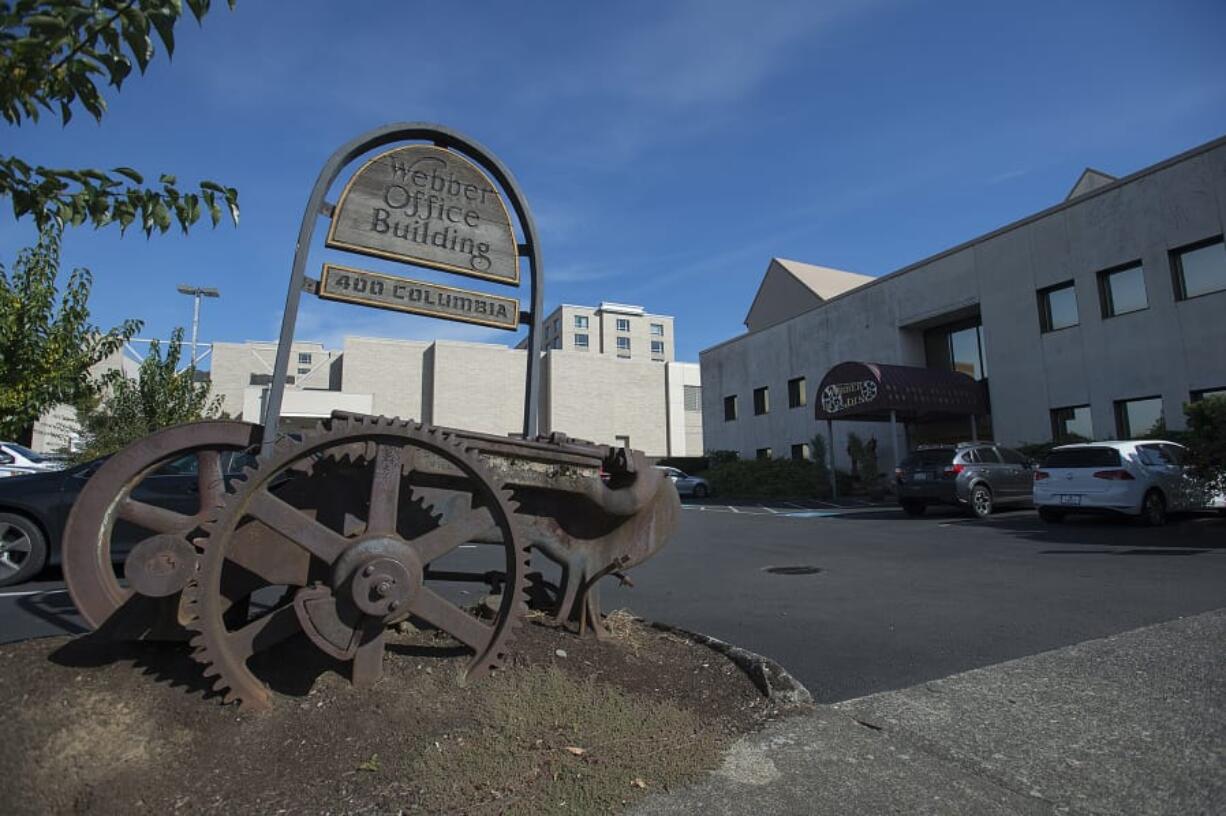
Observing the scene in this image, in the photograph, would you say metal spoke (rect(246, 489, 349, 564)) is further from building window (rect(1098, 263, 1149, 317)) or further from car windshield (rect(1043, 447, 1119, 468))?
building window (rect(1098, 263, 1149, 317))

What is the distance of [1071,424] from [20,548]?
22.5m

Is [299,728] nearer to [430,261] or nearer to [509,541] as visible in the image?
[509,541]

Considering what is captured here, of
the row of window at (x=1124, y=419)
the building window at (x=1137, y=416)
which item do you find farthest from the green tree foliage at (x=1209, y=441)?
the building window at (x=1137, y=416)

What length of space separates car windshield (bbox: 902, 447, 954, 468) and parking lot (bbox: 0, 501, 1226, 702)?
3.53 m

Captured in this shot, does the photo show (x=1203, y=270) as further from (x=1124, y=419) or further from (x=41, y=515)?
(x=41, y=515)

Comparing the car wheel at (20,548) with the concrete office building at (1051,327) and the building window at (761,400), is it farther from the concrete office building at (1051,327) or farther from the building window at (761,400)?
the building window at (761,400)

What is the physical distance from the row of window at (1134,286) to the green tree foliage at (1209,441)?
6538 mm

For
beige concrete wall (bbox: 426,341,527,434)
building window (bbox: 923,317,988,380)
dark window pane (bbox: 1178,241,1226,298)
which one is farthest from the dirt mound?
beige concrete wall (bbox: 426,341,527,434)

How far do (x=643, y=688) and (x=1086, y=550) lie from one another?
872 cm

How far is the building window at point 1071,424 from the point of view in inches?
718

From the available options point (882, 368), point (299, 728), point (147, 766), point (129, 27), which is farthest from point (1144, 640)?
point (882, 368)

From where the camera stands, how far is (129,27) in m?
2.24

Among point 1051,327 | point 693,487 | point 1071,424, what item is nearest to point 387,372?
point 693,487

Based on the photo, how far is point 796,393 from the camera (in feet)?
97.0
